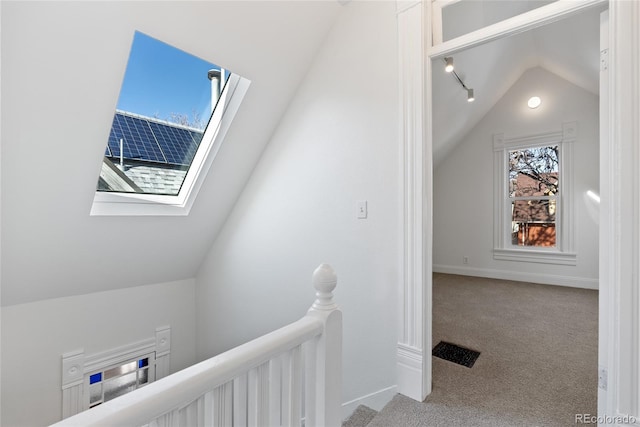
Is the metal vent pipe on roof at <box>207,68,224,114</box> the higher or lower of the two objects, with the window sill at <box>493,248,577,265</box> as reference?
higher

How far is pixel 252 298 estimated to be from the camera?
278 centimetres

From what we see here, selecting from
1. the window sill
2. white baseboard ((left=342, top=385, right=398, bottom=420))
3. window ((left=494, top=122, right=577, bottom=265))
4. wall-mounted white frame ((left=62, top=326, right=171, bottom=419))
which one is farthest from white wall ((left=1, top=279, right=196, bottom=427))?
window ((left=494, top=122, right=577, bottom=265))

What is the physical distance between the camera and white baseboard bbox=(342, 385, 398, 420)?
180cm

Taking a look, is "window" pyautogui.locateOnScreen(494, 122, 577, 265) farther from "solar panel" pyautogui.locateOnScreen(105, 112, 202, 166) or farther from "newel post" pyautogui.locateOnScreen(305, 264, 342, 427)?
"newel post" pyautogui.locateOnScreen(305, 264, 342, 427)

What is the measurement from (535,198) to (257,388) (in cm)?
495

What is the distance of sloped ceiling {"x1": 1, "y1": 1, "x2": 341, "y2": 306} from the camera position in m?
1.45

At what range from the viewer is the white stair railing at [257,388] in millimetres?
608

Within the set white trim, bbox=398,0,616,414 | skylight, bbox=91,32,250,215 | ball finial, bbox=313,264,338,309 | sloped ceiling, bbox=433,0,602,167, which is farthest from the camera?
sloped ceiling, bbox=433,0,602,167

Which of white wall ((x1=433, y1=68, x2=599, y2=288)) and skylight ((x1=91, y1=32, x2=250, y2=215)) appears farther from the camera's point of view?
white wall ((x1=433, y1=68, x2=599, y2=288))

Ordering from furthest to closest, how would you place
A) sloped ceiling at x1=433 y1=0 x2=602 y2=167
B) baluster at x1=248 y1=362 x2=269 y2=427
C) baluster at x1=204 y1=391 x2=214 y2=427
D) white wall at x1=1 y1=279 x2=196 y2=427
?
sloped ceiling at x1=433 y1=0 x2=602 y2=167
white wall at x1=1 y1=279 x2=196 y2=427
baluster at x1=248 y1=362 x2=269 y2=427
baluster at x1=204 y1=391 x2=214 y2=427

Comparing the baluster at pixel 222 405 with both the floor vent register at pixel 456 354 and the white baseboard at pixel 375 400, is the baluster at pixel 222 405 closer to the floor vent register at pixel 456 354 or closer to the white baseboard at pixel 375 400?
the white baseboard at pixel 375 400

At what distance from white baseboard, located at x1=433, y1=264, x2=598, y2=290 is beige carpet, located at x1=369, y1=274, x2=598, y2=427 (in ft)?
1.04

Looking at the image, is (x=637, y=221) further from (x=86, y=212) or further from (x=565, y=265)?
(x=565, y=265)

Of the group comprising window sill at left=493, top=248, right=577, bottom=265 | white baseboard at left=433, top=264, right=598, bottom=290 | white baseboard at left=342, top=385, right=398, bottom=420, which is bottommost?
white baseboard at left=342, top=385, right=398, bottom=420
